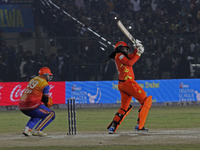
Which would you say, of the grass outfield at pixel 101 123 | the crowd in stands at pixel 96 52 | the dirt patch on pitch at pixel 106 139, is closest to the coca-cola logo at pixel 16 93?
the crowd in stands at pixel 96 52

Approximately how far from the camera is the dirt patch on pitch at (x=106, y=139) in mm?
11789

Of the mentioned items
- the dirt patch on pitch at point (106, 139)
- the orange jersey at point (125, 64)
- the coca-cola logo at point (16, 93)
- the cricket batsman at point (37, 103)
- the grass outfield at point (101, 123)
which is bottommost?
the grass outfield at point (101, 123)

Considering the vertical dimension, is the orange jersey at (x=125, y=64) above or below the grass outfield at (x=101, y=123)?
above

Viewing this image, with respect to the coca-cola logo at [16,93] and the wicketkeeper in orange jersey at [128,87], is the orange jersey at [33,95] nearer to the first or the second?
the wicketkeeper in orange jersey at [128,87]

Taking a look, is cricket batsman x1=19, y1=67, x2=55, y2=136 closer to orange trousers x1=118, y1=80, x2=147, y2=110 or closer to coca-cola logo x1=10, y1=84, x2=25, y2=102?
orange trousers x1=118, y1=80, x2=147, y2=110

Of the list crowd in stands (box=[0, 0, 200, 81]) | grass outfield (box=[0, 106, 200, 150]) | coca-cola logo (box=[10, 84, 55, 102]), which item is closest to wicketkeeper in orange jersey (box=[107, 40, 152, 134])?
grass outfield (box=[0, 106, 200, 150])

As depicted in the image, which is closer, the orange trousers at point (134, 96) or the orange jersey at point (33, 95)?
the orange jersey at point (33, 95)

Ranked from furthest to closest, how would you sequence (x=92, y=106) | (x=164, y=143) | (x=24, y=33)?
(x=24, y=33), (x=92, y=106), (x=164, y=143)

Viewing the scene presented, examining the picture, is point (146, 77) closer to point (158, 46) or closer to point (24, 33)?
point (158, 46)

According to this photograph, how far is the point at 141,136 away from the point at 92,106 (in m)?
13.4

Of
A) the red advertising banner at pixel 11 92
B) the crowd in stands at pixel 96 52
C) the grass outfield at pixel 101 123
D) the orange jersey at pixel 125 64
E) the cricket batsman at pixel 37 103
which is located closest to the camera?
the cricket batsman at pixel 37 103

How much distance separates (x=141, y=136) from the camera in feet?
42.2

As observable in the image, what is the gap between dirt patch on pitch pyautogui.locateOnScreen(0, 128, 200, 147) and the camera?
38.7ft

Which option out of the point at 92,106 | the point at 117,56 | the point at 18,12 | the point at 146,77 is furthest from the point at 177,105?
the point at 117,56
